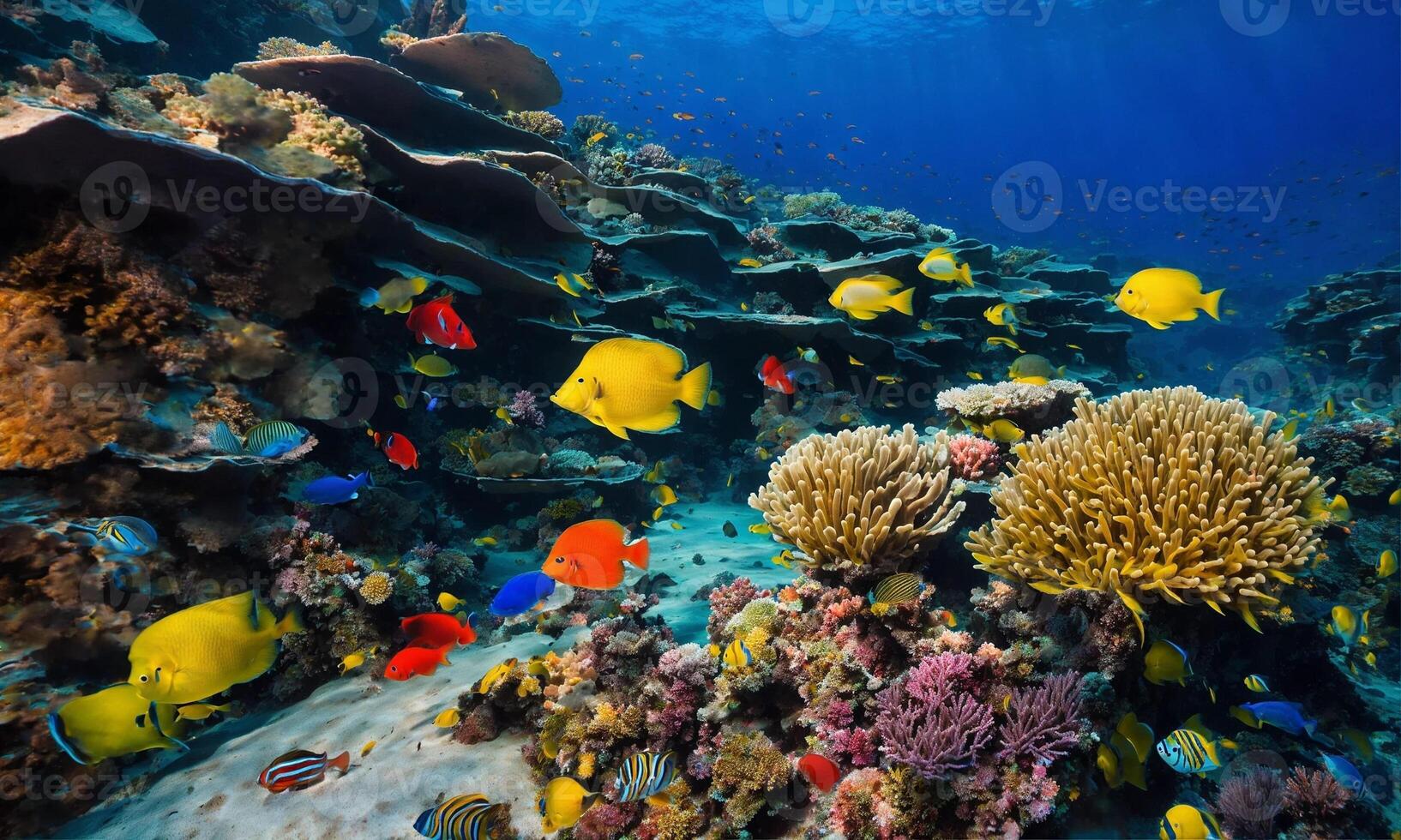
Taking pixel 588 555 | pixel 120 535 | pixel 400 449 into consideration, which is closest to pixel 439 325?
pixel 400 449

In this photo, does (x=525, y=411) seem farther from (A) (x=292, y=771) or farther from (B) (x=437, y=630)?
(A) (x=292, y=771)

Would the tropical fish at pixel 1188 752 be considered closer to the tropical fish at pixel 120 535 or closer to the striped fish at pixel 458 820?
the striped fish at pixel 458 820

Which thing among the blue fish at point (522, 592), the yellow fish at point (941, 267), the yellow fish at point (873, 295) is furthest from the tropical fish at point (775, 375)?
the blue fish at point (522, 592)

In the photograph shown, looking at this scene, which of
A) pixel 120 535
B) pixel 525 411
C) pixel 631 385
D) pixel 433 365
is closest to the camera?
pixel 631 385

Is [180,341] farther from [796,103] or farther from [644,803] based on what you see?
[796,103]

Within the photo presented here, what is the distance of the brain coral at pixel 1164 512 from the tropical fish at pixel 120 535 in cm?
529

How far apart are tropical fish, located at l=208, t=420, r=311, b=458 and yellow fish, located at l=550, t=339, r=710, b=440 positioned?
3.50 metres

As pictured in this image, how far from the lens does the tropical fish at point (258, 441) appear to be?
14.0 feet

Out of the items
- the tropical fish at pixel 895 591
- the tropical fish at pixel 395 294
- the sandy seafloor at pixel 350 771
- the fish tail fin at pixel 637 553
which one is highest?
the tropical fish at pixel 395 294

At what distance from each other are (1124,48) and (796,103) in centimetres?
7885

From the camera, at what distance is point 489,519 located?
7.74 m

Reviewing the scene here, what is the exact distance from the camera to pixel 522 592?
336 centimetres

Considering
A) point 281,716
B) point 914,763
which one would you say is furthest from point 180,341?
point 914,763

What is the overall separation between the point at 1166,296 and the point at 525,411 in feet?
22.8
